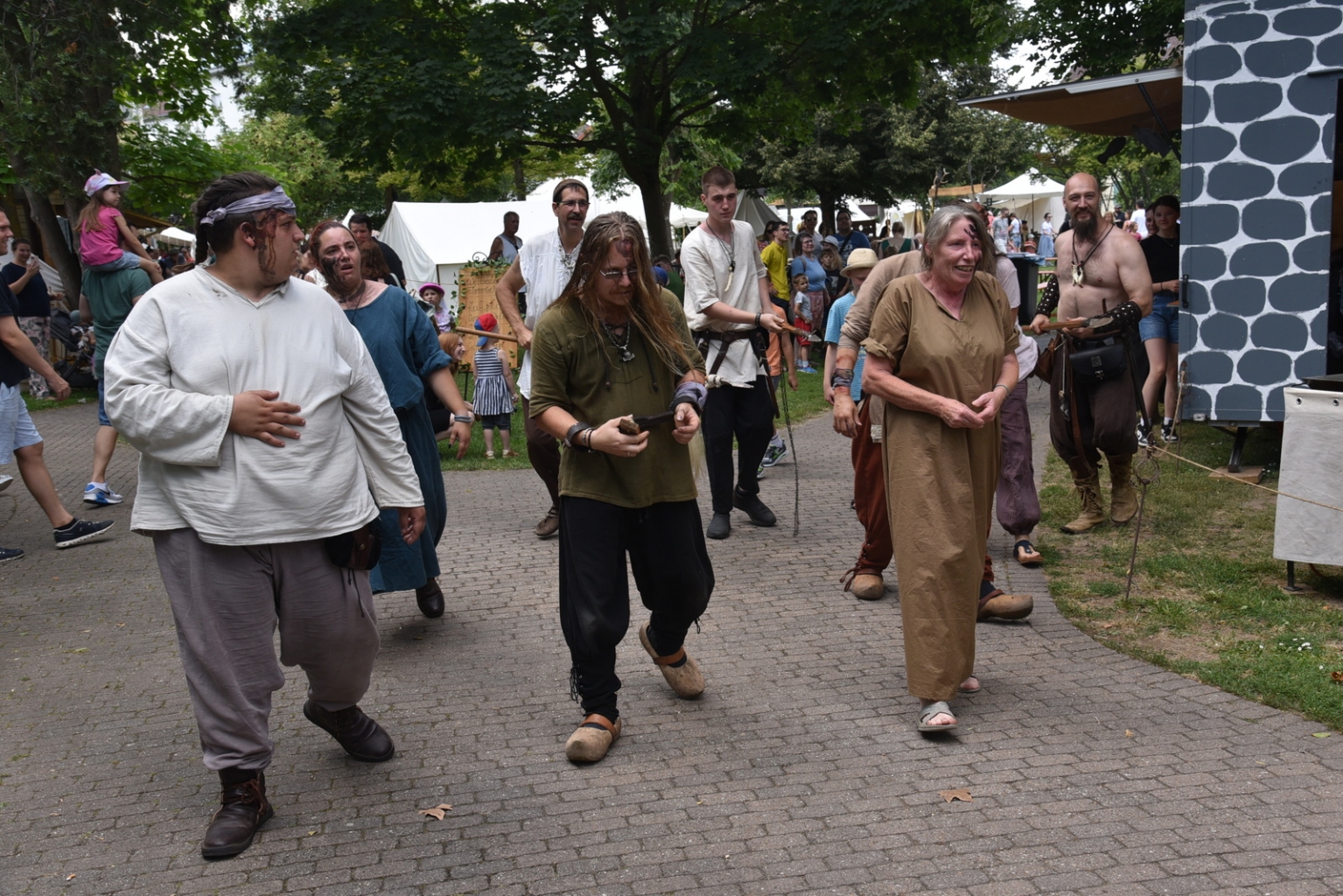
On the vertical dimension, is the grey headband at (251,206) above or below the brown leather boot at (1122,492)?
above

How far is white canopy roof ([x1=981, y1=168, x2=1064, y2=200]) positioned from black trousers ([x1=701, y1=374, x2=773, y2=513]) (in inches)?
1247

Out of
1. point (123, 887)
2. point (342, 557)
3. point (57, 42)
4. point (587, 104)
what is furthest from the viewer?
point (587, 104)

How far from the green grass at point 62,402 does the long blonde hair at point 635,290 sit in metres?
13.2

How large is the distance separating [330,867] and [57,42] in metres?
13.6

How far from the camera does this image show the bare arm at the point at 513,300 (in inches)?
285

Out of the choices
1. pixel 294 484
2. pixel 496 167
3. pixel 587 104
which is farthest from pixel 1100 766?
pixel 496 167

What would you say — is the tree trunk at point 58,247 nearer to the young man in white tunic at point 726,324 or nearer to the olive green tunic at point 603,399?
the young man in white tunic at point 726,324

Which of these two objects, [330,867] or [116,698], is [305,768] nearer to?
[330,867]

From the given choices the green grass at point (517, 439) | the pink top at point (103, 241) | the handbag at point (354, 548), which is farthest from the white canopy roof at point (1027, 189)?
the handbag at point (354, 548)

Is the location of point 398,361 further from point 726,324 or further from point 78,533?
point 78,533

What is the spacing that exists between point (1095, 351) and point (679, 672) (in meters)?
3.74

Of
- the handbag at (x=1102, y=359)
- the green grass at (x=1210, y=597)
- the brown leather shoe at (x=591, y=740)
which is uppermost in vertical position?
the handbag at (x=1102, y=359)

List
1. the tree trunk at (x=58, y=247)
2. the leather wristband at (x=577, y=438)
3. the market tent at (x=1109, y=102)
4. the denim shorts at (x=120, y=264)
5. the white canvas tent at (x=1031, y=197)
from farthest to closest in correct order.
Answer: the white canvas tent at (x=1031, y=197) → the tree trunk at (x=58, y=247) → the market tent at (x=1109, y=102) → the denim shorts at (x=120, y=264) → the leather wristband at (x=577, y=438)

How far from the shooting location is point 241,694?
12.6ft
